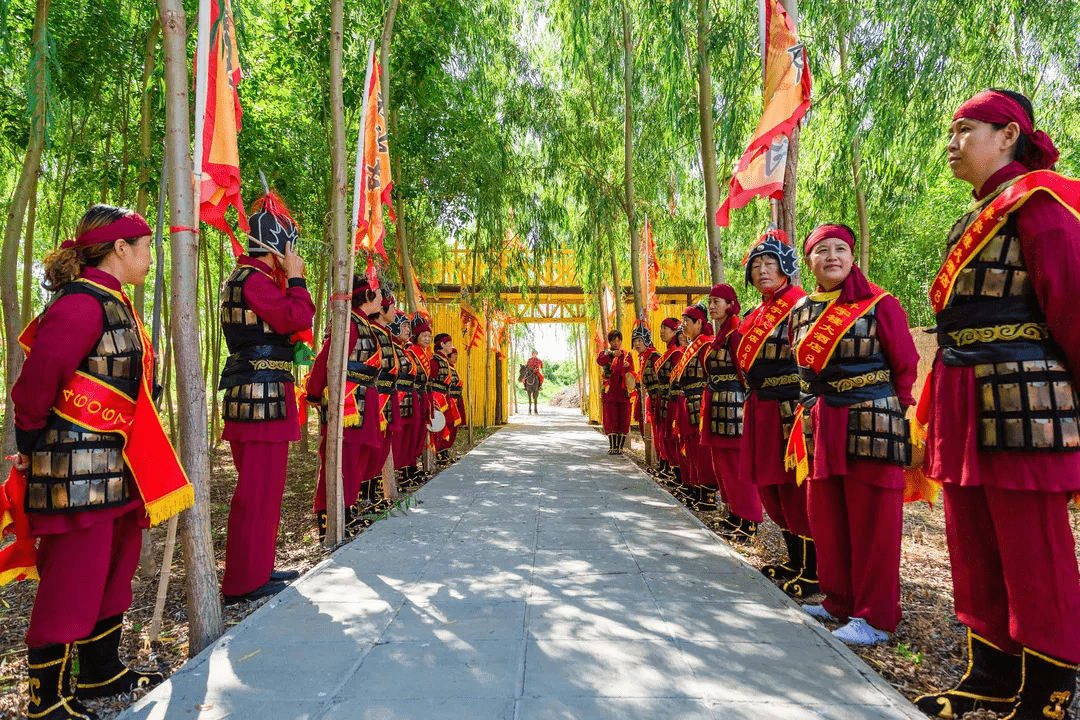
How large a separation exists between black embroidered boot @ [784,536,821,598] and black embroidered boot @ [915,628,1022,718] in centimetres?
115

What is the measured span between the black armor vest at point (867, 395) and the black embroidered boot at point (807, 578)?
32.1 inches

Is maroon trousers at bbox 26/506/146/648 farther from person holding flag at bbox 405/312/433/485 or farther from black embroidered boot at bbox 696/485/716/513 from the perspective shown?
person holding flag at bbox 405/312/433/485

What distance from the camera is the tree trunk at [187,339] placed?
265 cm

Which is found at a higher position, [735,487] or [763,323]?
[763,323]

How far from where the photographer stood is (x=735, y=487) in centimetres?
457

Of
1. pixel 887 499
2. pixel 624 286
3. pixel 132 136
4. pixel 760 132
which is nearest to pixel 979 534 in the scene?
pixel 887 499

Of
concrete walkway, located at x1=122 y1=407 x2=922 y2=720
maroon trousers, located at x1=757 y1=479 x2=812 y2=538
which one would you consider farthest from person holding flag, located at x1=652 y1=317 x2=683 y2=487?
maroon trousers, located at x1=757 y1=479 x2=812 y2=538

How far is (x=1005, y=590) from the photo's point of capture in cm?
208

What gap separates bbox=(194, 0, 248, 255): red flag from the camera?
2.89m

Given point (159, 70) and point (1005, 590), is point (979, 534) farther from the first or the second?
point (159, 70)

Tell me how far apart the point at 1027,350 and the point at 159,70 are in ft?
19.5

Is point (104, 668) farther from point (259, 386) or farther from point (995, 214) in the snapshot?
point (995, 214)

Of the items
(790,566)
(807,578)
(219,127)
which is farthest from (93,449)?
(790,566)

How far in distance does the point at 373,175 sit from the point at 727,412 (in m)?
3.16
